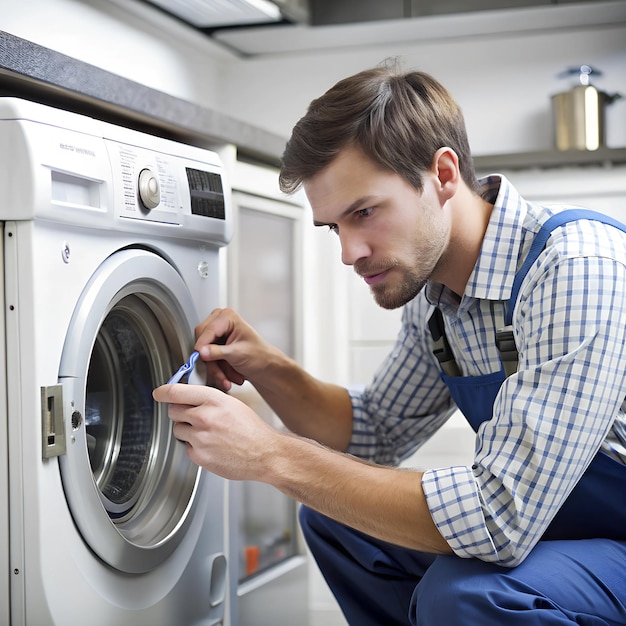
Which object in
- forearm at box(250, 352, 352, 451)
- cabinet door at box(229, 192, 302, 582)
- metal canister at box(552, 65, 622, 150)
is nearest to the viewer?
forearm at box(250, 352, 352, 451)

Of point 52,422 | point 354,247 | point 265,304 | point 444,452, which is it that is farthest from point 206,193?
point 444,452

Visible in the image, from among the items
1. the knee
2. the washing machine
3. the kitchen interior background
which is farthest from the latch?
the kitchen interior background

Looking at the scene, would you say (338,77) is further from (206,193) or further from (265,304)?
(206,193)

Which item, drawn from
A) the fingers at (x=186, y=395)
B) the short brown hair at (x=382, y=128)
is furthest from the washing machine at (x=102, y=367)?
the short brown hair at (x=382, y=128)

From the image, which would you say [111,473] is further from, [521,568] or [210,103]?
[210,103]

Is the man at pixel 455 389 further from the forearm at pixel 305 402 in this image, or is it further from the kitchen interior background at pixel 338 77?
the kitchen interior background at pixel 338 77

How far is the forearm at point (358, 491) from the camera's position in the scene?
1245mm

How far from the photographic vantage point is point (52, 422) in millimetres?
1183

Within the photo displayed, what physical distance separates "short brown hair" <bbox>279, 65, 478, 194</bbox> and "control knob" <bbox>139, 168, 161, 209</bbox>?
0.71ft

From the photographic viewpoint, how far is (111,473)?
1479 millimetres

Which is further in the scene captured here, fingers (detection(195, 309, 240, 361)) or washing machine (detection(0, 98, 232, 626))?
fingers (detection(195, 309, 240, 361))

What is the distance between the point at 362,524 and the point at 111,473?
1.50ft

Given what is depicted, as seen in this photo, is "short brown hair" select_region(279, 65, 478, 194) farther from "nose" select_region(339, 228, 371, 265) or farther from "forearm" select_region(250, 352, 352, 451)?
"forearm" select_region(250, 352, 352, 451)

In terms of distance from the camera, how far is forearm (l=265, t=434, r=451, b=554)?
125 centimetres
